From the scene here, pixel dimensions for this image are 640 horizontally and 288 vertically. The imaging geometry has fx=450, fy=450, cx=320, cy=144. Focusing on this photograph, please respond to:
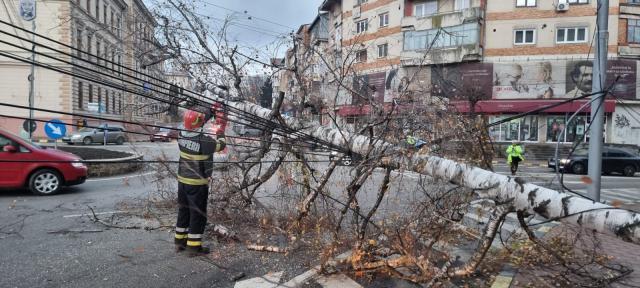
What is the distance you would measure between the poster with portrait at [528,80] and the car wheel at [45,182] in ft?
96.7

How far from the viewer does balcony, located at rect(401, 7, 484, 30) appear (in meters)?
32.2

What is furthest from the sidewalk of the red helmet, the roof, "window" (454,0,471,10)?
the roof

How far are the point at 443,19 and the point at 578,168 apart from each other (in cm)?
1626

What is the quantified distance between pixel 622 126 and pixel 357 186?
32.1 meters

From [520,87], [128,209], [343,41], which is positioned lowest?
[128,209]

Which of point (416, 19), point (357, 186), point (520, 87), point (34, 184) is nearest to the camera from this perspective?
point (357, 186)

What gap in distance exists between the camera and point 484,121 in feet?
18.1

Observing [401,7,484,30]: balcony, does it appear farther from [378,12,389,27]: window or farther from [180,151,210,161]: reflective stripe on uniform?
[180,151,210,161]: reflective stripe on uniform

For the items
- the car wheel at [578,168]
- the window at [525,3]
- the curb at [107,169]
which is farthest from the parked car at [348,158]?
the window at [525,3]

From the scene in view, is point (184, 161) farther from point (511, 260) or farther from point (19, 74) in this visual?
point (19, 74)

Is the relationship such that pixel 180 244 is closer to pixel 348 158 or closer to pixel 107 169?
pixel 348 158

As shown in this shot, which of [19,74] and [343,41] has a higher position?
[19,74]

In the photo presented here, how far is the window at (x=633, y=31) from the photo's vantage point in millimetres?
30625

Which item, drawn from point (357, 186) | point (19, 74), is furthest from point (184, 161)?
point (19, 74)
